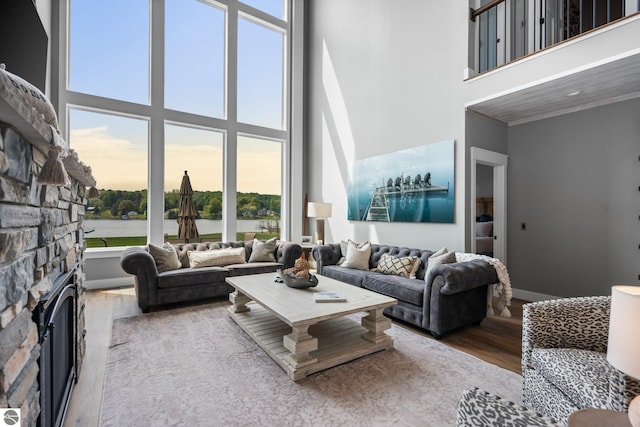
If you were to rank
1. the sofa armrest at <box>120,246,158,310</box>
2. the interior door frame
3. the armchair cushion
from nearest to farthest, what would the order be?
the armchair cushion → the sofa armrest at <box>120,246,158,310</box> → the interior door frame

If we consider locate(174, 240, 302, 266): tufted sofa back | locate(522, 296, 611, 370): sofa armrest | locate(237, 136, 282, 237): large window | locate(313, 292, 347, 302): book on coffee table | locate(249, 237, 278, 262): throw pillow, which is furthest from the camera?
locate(237, 136, 282, 237): large window

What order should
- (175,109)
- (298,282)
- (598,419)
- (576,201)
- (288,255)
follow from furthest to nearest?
(175,109) → (288,255) → (576,201) → (298,282) → (598,419)

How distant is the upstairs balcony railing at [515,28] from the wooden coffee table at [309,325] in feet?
11.0

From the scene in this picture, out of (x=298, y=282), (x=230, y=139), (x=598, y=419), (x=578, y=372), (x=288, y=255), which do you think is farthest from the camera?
(x=230, y=139)

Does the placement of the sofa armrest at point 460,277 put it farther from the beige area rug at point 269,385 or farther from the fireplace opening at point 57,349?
the fireplace opening at point 57,349

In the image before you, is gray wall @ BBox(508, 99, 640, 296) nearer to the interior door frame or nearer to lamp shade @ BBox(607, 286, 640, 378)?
the interior door frame

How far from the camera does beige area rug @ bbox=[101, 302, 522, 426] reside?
1.84 meters

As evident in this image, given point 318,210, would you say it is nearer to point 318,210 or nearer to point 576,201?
point 318,210

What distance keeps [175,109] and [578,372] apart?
241 inches

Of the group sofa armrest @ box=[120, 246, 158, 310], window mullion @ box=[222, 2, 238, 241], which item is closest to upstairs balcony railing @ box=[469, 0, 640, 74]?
window mullion @ box=[222, 2, 238, 241]

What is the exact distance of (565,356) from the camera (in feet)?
5.43

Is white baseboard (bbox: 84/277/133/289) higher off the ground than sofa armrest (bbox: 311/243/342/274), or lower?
lower

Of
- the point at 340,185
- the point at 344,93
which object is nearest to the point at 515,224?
the point at 340,185

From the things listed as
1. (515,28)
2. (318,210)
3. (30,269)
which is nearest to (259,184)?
(318,210)
